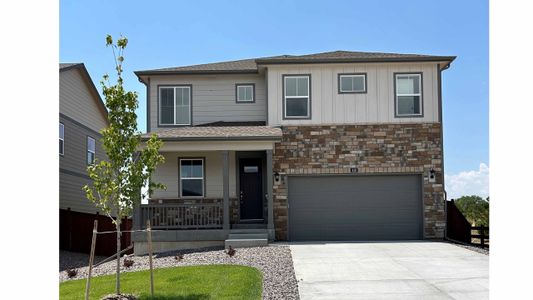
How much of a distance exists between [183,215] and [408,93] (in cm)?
768

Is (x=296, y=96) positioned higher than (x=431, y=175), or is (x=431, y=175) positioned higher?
(x=296, y=96)

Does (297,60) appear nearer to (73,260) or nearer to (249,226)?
(249,226)

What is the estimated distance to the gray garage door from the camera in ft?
59.9

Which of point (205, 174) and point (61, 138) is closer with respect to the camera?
point (205, 174)

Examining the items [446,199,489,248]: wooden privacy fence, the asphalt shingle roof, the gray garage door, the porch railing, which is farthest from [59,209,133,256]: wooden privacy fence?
[446,199,489,248]: wooden privacy fence

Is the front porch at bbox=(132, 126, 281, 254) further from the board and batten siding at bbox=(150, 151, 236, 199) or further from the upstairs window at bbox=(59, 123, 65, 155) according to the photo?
the upstairs window at bbox=(59, 123, 65, 155)

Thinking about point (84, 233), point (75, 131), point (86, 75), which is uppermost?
point (86, 75)

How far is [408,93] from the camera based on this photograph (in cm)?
1836

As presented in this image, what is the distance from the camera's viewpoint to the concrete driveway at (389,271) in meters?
9.89

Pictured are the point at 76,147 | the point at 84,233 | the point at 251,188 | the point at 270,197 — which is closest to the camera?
the point at 270,197

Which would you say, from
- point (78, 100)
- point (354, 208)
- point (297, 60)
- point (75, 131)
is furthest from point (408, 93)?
point (78, 100)

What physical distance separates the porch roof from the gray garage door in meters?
2.03

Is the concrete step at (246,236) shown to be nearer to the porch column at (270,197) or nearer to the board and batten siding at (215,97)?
the porch column at (270,197)

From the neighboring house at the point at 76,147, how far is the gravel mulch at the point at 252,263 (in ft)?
10.3
